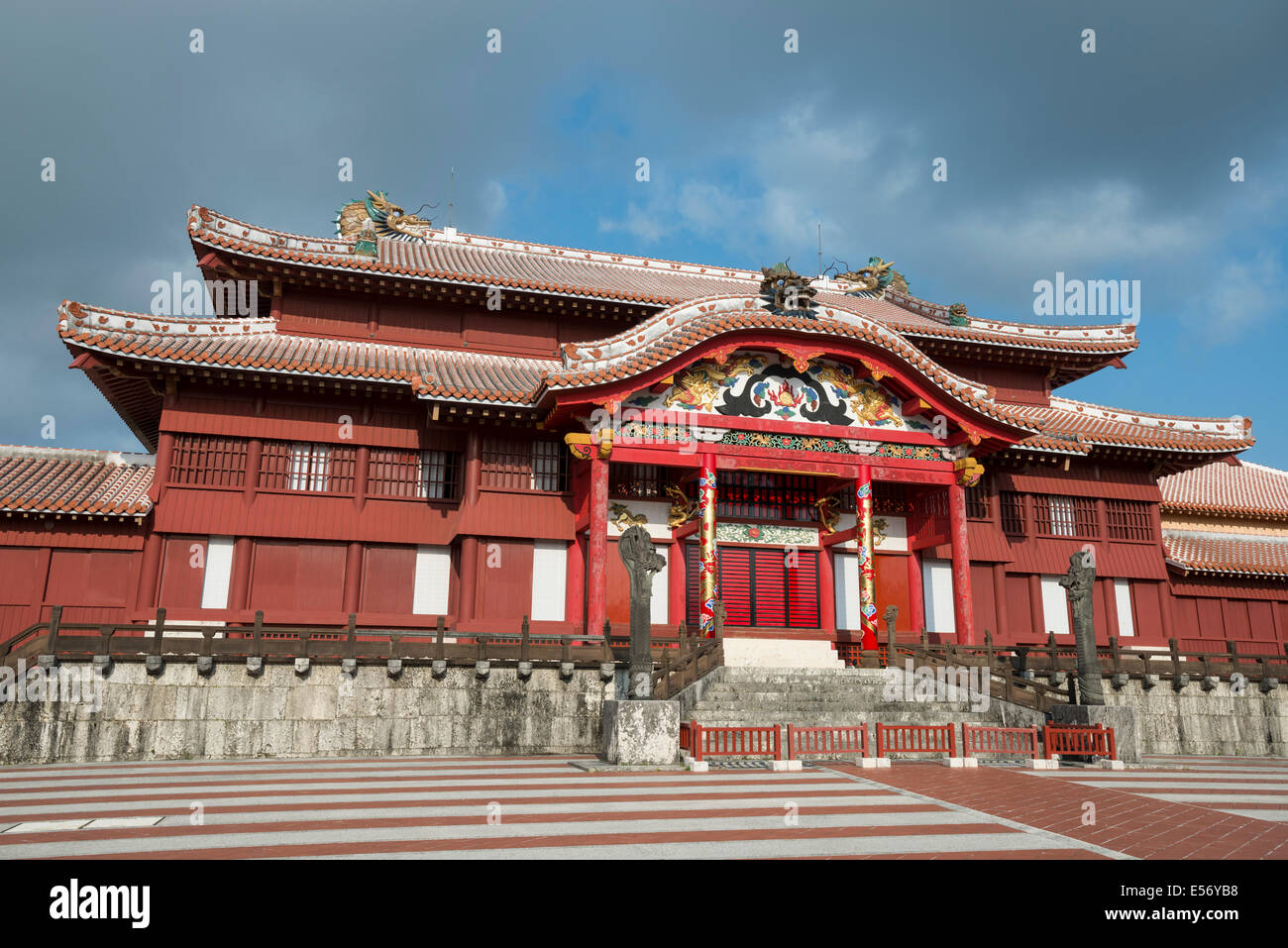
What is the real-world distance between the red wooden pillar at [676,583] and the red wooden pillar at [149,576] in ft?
38.4

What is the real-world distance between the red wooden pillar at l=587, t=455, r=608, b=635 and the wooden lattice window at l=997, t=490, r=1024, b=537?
1243 centimetres

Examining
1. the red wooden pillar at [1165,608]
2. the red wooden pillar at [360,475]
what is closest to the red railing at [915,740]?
the red wooden pillar at [360,475]

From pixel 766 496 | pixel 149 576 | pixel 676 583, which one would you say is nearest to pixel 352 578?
pixel 149 576

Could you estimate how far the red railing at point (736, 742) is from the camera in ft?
41.7

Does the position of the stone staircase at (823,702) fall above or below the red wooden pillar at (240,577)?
below

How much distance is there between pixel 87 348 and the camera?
57.0ft

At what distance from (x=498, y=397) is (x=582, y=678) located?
6546mm

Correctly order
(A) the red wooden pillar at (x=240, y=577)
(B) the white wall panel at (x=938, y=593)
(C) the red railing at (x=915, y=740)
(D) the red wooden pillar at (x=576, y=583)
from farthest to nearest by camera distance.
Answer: (B) the white wall panel at (x=938, y=593) → (D) the red wooden pillar at (x=576, y=583) → (A) the red wooden pillar at (x=240, y=577) → (C) the red railing at (x=915, y=740)

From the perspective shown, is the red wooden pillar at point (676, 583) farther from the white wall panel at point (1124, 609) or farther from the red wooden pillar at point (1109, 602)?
the white wall panel at point (1124, 609)

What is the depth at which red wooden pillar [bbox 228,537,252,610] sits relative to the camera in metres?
18.5

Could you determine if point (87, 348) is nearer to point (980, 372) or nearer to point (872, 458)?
point (872, 458)

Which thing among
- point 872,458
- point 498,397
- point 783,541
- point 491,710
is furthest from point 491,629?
point 872,458

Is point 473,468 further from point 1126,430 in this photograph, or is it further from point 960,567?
point 1126,430

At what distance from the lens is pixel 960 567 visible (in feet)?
67.3
